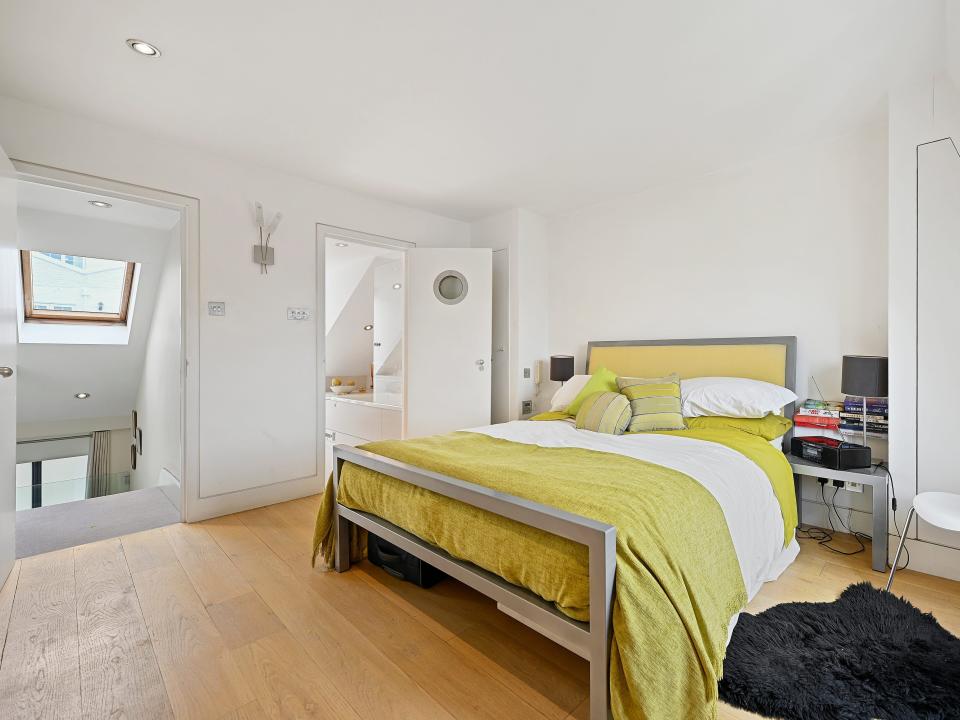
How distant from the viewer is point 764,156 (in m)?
3.03

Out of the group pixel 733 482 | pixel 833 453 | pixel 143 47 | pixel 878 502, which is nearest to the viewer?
pixel 733 482

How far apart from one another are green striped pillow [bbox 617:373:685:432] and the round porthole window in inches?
72.0

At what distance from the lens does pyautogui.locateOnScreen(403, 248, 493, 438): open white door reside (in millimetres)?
4055

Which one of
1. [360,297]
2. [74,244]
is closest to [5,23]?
[74,244]

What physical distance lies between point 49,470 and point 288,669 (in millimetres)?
6152

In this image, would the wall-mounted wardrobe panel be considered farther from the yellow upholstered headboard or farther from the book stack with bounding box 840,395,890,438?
the yellow upholstered headboard

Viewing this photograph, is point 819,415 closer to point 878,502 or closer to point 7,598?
point 878,502

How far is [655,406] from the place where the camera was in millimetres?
2729

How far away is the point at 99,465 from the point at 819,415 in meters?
7.39

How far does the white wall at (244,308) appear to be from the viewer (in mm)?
2773

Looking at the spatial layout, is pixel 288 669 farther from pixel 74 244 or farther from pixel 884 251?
pixel 74 244

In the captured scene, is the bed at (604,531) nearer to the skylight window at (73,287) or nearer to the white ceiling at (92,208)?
the white ceiling at (92,208)

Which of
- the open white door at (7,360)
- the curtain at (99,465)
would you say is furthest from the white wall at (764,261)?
the curtain at (99,465)

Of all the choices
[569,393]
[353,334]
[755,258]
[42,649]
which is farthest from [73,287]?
[755,258]
